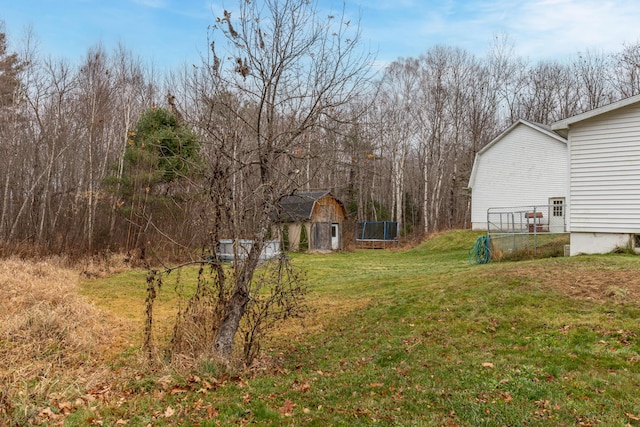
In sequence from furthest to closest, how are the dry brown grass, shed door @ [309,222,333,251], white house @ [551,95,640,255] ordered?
shed door @ [309,222,333,251], white house @ [551,95,640,255], the dry brown grass

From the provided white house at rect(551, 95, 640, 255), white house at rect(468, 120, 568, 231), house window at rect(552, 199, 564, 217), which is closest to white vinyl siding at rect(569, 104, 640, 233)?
white house at rect(551, 95, 640, 255)

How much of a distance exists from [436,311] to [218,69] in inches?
204

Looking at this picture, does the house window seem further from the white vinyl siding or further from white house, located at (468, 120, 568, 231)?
the white vinyl siding

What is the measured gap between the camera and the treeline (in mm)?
5930

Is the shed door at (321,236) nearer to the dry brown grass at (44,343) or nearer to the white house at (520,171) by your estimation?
the white house at (520,171)

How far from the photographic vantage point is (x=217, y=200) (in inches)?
223

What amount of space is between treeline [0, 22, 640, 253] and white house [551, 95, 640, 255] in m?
5.41

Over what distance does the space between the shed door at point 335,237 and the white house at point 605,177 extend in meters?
17.4

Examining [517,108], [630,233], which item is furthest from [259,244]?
[517,108]

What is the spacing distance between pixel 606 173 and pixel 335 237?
18.4 metres

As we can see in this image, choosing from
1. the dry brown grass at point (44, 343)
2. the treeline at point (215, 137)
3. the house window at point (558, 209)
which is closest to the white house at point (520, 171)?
the house window at point (558, 209)

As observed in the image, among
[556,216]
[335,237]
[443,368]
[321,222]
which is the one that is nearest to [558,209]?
[556,216]

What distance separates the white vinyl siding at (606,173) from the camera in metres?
11.1

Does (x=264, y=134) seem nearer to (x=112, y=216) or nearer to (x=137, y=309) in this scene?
(x=137, y=309)
